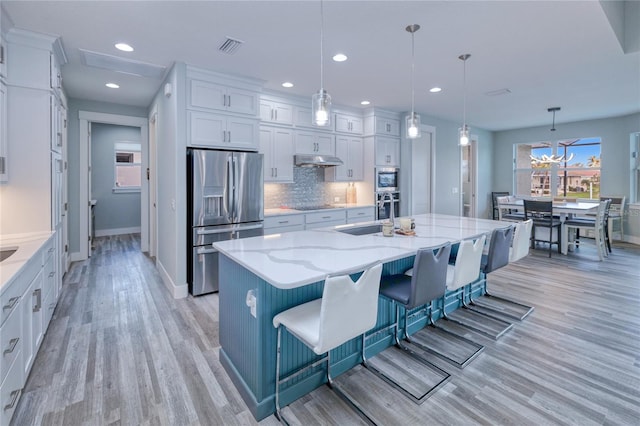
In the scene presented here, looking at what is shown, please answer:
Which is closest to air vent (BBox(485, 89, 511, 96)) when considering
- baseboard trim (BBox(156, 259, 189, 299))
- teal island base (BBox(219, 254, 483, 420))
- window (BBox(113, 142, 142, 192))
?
teal island base (BBox(219, 254, 483, 420))

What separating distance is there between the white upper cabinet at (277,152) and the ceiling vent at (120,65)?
150 centimetres

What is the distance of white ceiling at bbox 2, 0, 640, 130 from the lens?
252cm

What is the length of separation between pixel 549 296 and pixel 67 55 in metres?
5.96

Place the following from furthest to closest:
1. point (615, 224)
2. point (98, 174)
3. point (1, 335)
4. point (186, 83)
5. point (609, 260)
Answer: point (98, 174), point (615, 224), point (609, 260), point (186, 83), point (1, 335)

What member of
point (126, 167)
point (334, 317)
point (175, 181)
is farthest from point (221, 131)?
point (126, 167)

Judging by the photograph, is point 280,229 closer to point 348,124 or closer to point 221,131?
point 221,131

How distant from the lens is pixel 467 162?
8.31m

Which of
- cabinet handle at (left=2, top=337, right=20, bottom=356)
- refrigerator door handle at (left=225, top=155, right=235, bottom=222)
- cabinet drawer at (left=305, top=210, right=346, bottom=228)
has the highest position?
refrigerator door handle at (left=225, top=155, right=235, bottom=222)

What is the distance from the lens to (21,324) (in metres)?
1.90

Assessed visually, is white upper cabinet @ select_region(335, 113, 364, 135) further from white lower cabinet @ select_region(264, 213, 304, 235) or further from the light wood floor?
the light wood floor

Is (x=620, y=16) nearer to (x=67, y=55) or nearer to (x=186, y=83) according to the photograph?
(x=186, y=83)

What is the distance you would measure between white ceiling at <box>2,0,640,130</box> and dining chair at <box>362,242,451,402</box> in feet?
6.38

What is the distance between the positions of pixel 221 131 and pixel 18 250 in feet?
7.48

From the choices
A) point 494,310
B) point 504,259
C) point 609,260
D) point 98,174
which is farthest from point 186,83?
point 609,260
